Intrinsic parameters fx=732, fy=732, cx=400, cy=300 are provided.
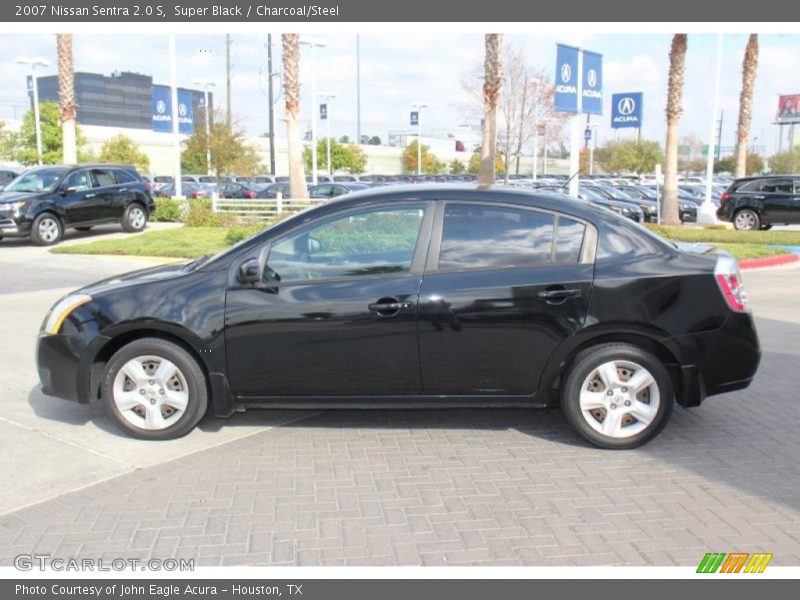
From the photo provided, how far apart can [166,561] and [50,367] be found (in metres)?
2.13

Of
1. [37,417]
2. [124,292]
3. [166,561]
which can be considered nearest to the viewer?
[166,561]

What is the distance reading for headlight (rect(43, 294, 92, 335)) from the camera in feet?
16.4

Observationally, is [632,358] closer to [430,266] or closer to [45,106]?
[430,266]

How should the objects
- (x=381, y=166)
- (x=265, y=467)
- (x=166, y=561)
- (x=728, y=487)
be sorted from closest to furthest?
1. (x=166, y=561)
2. (x=728, y=487)
3. (x=265, y=467)
4. (x=381, y=166)

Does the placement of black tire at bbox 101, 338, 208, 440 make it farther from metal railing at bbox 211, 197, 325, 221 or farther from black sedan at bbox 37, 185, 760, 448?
metal railing at bbox 211, 197, 325, 221

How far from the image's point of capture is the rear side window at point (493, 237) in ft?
15.8

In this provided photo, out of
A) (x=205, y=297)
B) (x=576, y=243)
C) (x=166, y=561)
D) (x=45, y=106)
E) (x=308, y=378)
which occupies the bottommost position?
(x=166, y=561)

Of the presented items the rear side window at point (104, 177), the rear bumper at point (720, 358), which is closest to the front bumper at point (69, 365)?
the rear bumper at point (720, 358)

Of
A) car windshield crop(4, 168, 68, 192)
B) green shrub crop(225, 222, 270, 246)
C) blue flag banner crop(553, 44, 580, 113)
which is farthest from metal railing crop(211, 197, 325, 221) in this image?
blue flag banner crop(553, 44, 580, 113)

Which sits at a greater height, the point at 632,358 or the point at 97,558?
the point at 632,358

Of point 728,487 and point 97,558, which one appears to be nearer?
point 97,558

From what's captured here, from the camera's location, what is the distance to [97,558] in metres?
3.55

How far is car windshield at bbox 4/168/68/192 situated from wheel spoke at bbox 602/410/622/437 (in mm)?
16211

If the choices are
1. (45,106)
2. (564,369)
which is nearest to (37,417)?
(564,369)
